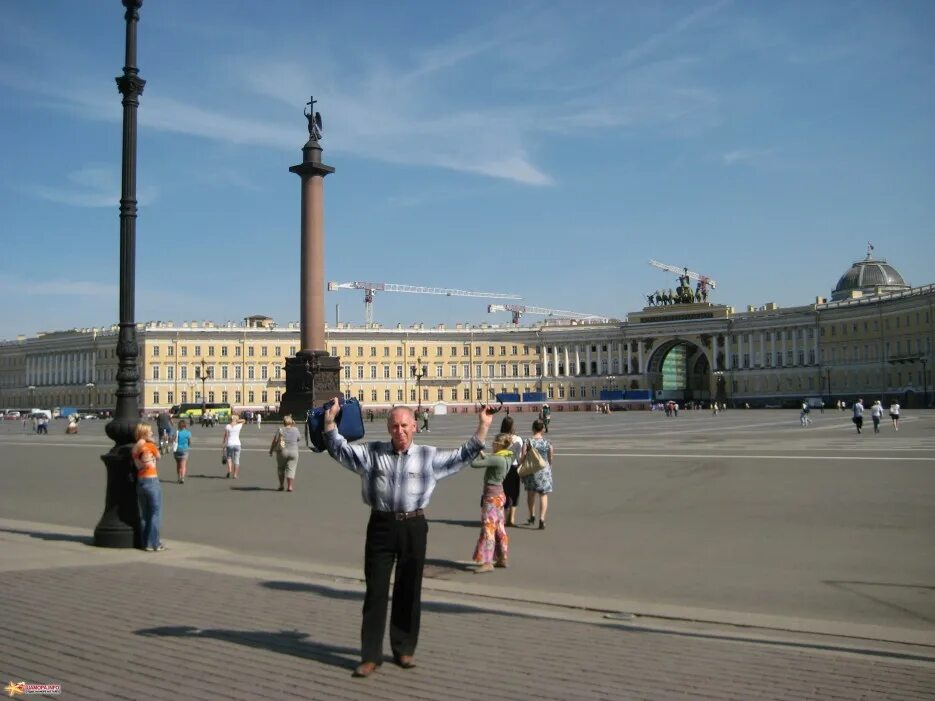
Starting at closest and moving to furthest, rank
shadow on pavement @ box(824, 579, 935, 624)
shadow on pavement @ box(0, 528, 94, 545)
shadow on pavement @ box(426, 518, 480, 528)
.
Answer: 1. shadow on pavement @ box(824, 579, 935, 624)
2. shadow on pavement @ box(0, 528, 94, 545)
3. shadow on pavement @ box(426, 518, 480, 528)

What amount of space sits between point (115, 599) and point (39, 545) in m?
4.07

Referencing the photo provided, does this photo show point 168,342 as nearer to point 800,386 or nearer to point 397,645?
point 800,386

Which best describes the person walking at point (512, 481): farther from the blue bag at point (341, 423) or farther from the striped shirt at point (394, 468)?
the striped shirt at point (394, 468)

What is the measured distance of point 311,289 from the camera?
4984 centimetres

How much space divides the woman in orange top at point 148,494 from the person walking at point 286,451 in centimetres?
691

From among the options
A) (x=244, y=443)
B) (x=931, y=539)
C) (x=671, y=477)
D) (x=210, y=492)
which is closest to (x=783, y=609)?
(x=931, y=539)

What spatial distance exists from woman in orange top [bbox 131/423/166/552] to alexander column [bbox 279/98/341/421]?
37.2 meters

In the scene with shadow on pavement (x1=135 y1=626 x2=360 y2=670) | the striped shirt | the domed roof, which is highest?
the domed roof

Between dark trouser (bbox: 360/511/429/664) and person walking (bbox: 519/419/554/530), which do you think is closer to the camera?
dark trouser (bbox: 360/511/429/664)

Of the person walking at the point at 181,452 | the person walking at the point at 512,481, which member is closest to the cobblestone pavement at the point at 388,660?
the person walking at the point at 512,481

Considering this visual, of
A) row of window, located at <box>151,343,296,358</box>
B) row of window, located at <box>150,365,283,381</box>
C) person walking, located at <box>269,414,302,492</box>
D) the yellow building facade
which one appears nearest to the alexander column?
person walking, located at <box>269,414,302,492</box>

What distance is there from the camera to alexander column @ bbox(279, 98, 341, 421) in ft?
159

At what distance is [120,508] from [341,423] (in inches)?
243

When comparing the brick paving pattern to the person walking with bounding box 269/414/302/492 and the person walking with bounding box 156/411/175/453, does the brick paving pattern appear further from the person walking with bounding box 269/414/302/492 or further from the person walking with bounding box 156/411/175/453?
the person walking with bounding box 156/411/175/453
